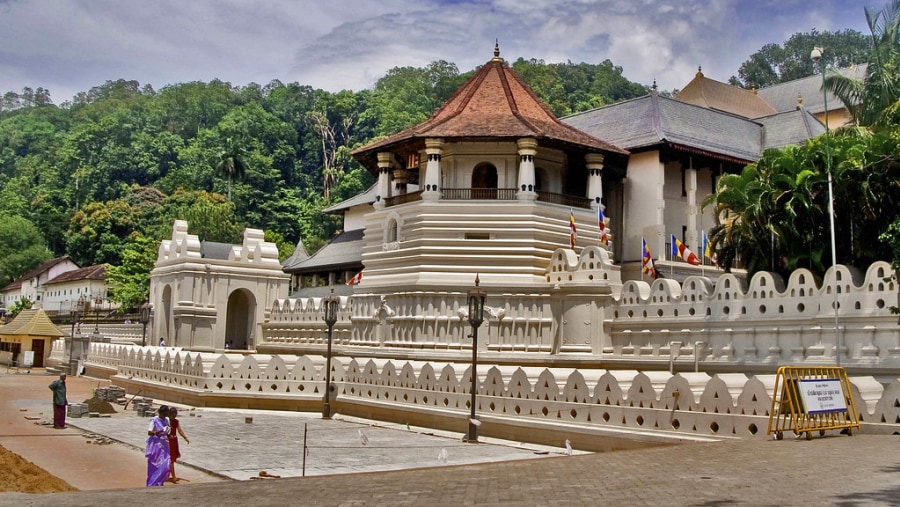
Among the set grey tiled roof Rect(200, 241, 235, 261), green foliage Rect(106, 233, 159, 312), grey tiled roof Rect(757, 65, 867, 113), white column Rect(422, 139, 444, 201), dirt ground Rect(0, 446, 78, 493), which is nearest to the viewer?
dirt ground Rect(0, 446, 78, 493)

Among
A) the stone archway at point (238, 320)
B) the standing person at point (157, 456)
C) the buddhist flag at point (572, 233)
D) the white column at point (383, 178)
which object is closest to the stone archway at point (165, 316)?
the stone archway at point (238, 320)

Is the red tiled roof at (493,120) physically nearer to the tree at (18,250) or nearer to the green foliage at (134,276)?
the green foliage at (134,276)

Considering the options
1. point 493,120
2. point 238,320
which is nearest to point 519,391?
point 493,120

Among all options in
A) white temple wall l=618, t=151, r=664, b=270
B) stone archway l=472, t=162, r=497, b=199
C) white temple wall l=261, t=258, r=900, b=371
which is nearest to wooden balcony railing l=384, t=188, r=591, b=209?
stone archway l=472, t=162, r=497, b=199

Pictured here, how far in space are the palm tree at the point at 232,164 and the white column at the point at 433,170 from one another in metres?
59.3

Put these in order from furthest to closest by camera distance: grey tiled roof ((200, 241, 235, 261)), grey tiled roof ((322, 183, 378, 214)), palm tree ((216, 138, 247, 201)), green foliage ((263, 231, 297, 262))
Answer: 1. palm tree ((216, 138, 247, 201))
2. green foliage ((263, 231, 297, 262))
3. grey tiled roof ((322, 183, 378, 214))
4. grey tiled roof ((200, 241, 235, 261))

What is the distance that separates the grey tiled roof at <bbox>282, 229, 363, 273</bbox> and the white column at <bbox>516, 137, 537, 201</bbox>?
16.1 m

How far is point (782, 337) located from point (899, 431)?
9155 mm

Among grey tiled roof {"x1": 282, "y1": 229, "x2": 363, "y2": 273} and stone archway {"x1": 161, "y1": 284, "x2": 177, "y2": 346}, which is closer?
stone archway {"x1": 161, "y1": 284, "x2": 177, "y2": 346}

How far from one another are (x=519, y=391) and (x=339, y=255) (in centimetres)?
3099

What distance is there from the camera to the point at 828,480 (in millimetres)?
9961

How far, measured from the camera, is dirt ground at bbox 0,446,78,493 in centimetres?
1202

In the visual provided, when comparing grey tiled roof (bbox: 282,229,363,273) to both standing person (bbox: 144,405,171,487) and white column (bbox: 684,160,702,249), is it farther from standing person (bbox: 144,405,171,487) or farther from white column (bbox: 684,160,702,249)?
standing person (bbox: 144,405,171,487)

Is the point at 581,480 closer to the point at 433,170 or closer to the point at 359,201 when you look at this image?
the point at 433,170
